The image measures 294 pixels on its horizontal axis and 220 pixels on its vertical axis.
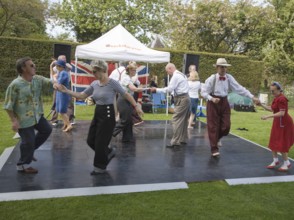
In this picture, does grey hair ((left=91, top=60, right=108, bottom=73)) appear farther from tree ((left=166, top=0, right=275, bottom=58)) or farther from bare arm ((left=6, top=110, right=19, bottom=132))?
tree ((left=166, top=0, right=275, bottom=58))

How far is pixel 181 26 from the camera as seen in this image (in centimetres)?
2655

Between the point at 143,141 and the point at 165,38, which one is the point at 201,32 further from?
the point at 143,141

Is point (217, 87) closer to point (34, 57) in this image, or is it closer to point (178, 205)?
point (178, 205)

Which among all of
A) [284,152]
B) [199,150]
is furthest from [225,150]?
[284,152]

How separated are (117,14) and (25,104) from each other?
23.0 metres

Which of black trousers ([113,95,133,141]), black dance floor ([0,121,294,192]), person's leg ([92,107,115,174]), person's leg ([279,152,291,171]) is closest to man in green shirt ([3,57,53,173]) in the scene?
black dance floor ([0,121,294,192])

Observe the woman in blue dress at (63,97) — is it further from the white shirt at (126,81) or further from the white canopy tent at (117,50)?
the white canopy tent at (117,50)

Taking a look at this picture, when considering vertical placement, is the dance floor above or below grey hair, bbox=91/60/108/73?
below

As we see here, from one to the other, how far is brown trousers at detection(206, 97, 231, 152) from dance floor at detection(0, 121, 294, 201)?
41cm

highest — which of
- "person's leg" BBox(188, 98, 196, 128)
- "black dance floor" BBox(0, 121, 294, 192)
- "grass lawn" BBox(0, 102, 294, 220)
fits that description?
"person's leg" BBox(188, 98, 196, 128)

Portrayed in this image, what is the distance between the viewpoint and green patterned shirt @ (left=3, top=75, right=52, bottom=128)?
15.0ft

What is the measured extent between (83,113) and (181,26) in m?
16.5

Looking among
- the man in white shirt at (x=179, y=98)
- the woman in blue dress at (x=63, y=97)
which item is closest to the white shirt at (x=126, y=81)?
the man in white shirt at (x=179, y=98)

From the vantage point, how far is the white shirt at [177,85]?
677 cm
